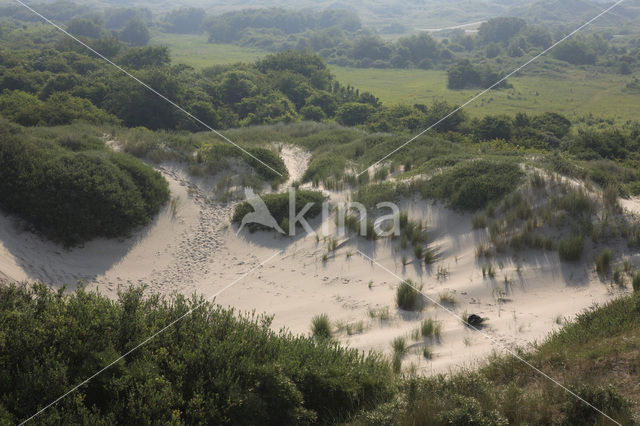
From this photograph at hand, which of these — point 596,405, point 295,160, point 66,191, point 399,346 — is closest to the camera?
point 596,405

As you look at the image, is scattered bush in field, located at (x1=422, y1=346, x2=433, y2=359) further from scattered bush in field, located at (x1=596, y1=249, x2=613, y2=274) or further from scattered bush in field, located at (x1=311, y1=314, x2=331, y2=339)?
scattered bush in field, located at (x1=596, y1=249, x2=613, y2=274)

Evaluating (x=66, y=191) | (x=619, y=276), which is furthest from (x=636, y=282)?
(x=66, y=191)

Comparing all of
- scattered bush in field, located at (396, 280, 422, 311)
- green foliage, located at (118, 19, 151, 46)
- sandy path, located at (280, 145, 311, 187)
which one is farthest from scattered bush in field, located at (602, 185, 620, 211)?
green foliage, located at (118, 19, 151, 46)

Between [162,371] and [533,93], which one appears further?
[533,93]

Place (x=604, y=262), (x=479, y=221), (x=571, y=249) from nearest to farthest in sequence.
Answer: (x=604, y=262), (x=571, y=249), (x=479, y=221)

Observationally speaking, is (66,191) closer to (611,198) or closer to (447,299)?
(447,299)

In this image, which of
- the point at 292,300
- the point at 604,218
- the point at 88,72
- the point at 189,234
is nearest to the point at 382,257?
the point at 292,300
